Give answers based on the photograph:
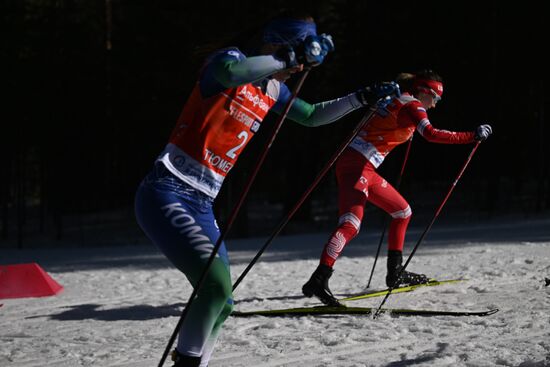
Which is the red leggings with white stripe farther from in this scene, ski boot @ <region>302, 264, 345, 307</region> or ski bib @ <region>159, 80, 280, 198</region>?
ski bib @ <region>159, 80, 280, 198</region>

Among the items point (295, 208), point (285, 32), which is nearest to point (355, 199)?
point (295, 208)

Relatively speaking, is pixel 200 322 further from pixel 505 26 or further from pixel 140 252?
pixel 505 26

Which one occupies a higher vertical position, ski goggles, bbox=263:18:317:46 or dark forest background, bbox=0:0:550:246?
ski goggles, bbox=263:18:317:46

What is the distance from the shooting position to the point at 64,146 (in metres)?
18.9

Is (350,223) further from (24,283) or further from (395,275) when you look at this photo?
(24,283)

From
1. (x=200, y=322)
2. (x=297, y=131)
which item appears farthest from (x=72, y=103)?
(x=200, y=322)

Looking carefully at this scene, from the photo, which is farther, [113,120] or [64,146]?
[113,120]

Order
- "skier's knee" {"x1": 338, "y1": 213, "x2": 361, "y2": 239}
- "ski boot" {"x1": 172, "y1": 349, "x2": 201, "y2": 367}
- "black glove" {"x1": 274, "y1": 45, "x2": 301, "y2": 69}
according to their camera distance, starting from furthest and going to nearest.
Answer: "skier's knee" {"x1": 338, "y1": 213, "x2": 361, "y2": 239} → "black glove" {"x1": 274, "y1": 45, "x2": 301, "y2": 69} → "ski boot" {"x1": 172, "y1": 349, "x2": 201, "y2": 367}

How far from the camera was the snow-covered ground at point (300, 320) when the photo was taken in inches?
158

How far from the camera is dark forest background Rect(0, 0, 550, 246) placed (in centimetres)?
1594

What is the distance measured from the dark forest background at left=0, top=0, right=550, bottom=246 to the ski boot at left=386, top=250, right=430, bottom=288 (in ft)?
29.8

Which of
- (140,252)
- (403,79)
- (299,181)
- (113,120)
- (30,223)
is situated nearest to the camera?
(403,79)

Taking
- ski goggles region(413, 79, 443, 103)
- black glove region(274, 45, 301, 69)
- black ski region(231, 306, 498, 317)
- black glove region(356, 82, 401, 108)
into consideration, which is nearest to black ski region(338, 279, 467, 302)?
black ski region(231, 306, 498, 317)

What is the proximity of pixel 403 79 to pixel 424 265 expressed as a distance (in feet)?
9.44
